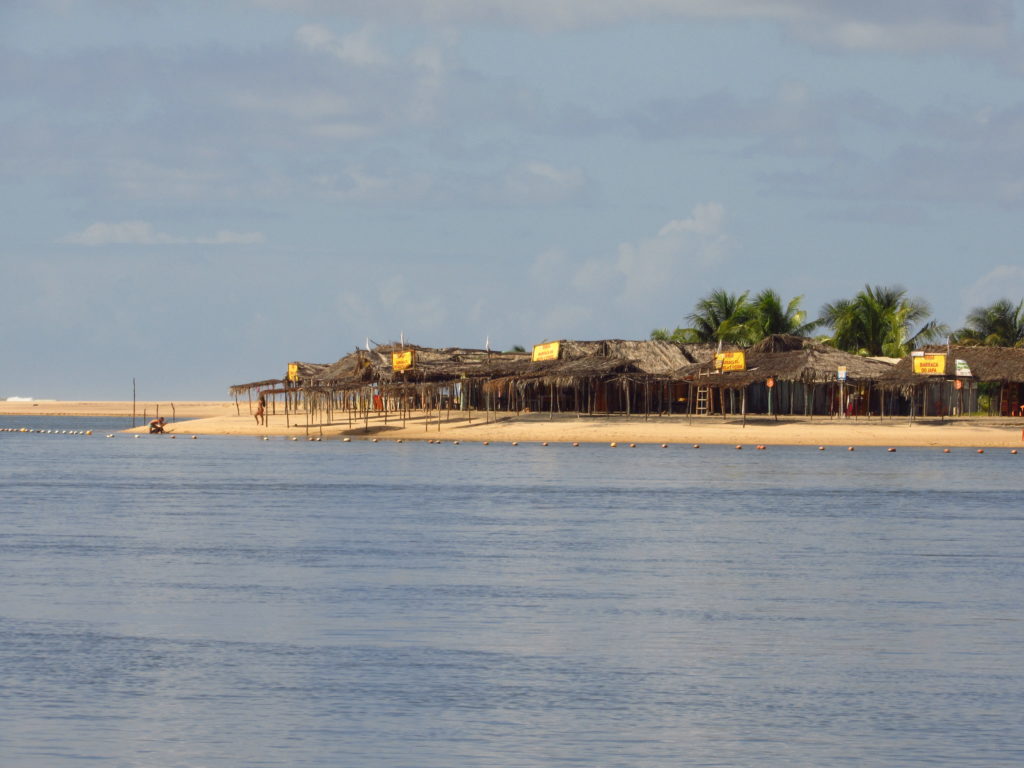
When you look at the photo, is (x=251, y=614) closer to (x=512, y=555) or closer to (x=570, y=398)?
(x=512, y=555)

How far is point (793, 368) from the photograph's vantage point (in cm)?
6291

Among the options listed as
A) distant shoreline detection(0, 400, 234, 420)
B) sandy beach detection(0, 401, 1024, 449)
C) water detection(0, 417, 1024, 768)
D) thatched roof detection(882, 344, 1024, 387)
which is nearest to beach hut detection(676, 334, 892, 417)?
thatched roof detection(882, 344, 1024, 387)

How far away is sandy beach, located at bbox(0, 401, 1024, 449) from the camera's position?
59344mm

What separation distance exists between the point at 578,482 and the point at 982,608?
968 inches

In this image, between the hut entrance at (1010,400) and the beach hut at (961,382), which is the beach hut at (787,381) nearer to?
the beach hut at (961,382)

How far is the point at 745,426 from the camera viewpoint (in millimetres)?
61906

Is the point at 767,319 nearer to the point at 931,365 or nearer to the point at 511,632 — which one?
the point at 931,365

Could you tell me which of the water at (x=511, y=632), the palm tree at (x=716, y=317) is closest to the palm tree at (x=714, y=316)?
the palm tree at (x=716, y=317)

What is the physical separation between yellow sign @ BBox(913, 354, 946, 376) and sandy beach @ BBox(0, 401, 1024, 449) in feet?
7.04

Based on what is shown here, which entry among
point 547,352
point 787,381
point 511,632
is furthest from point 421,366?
point 511,632

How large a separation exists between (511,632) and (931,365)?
47.1 metres

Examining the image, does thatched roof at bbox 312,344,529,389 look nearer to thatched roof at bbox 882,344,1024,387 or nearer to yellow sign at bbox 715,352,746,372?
yellow sign at bbox 715,352,746,372

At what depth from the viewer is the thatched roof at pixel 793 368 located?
205ft

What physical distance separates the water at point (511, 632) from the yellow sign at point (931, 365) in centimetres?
2451
